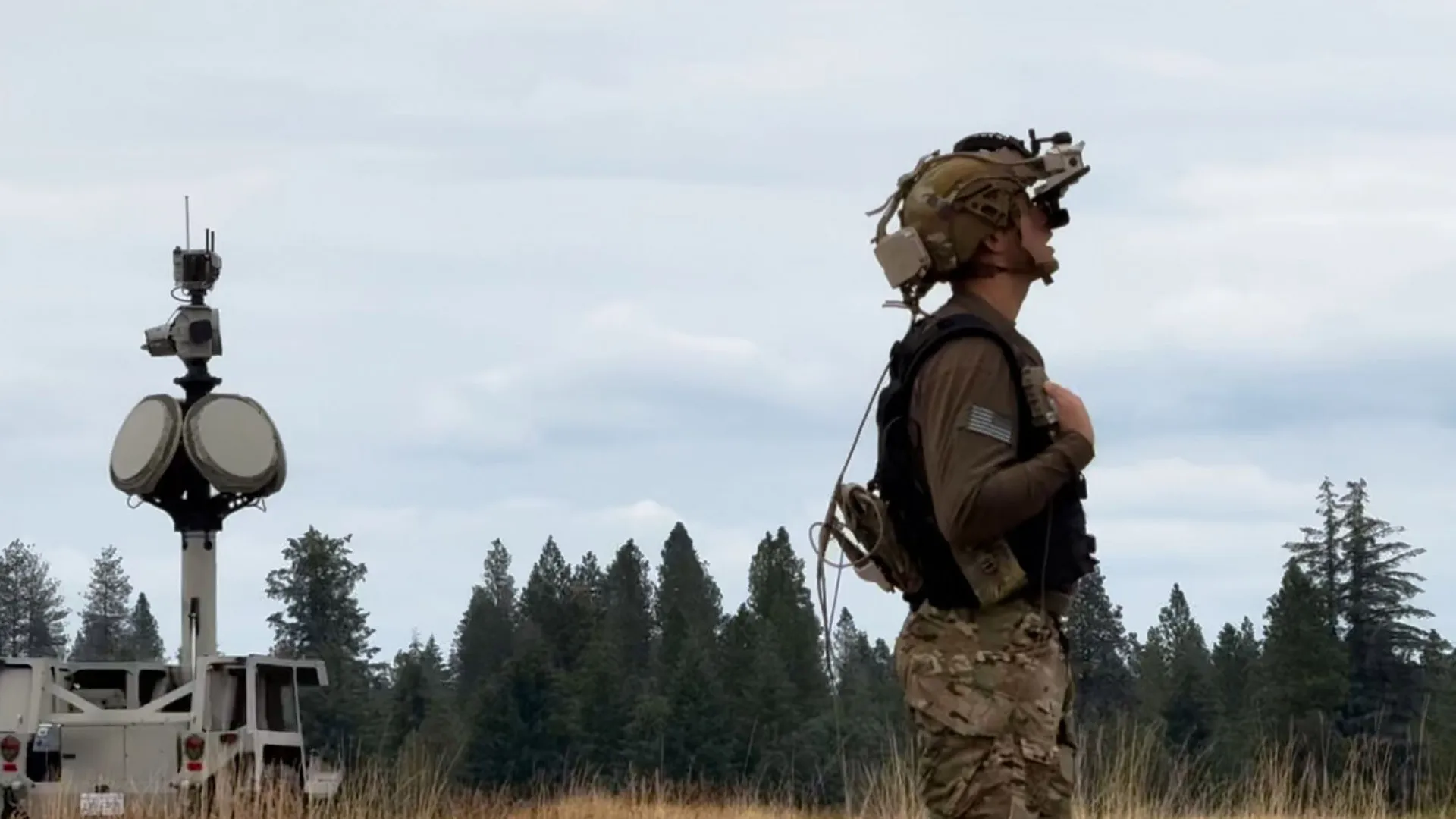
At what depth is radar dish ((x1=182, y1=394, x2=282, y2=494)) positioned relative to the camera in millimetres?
18203

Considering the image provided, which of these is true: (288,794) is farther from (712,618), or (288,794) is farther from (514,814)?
(712,618)

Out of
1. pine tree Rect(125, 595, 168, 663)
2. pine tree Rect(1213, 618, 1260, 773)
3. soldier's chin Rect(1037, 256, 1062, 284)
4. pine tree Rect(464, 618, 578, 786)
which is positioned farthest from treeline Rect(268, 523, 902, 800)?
pine tree Rect(125, 595, 168, 663)

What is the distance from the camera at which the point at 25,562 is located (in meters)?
108

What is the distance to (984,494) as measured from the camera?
5.07m

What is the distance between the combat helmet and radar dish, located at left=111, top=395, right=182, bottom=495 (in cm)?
1340

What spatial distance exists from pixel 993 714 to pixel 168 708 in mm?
11066

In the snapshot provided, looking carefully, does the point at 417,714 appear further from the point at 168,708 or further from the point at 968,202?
the point at 968,202

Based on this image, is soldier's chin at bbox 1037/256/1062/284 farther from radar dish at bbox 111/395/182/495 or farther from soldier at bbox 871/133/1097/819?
radar dish at bbox 111/395/182/495

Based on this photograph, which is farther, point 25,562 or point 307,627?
point 25,562

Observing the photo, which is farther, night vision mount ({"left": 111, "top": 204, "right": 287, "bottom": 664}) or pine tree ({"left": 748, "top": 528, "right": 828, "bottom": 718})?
pine tree ({"left": 748, "top": 528, "right": 828, "bottom": 718})

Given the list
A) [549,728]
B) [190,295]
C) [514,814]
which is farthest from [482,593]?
[514,814]

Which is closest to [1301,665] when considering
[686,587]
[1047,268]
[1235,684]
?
[1235,684]

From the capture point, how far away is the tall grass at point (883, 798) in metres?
10.3

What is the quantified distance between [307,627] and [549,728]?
94.3 feet
